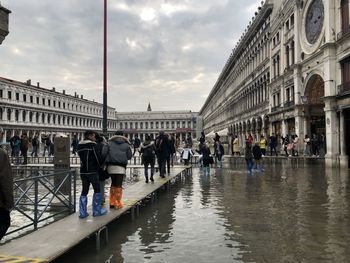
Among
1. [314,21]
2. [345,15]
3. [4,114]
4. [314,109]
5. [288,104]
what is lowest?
[314,109]

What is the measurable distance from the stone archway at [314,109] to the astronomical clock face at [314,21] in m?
3.20

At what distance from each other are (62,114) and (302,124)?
8728 centimetres

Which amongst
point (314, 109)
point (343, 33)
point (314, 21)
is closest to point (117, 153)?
point (343, 33)

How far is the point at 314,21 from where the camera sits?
2806cm

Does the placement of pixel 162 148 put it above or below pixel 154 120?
below

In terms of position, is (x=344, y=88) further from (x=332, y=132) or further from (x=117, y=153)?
(x=117, y=153)

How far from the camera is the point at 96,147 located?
25.7 feet

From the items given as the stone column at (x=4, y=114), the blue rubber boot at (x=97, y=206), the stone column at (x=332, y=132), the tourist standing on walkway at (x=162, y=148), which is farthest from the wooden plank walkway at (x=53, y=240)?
the stone column at (x=4, y=114)

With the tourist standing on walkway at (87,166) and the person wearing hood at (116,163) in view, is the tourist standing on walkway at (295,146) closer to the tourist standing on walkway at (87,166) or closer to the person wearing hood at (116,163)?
the person wearing hood at (116,163)

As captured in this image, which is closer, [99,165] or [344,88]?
[99,165]

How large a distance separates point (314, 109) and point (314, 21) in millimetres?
6941

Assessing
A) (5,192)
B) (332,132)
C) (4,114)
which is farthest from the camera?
(4,114)

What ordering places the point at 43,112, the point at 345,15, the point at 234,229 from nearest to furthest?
the point at 234,229
the point at 345,15
the point at 43,112

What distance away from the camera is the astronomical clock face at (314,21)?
87.7ft
